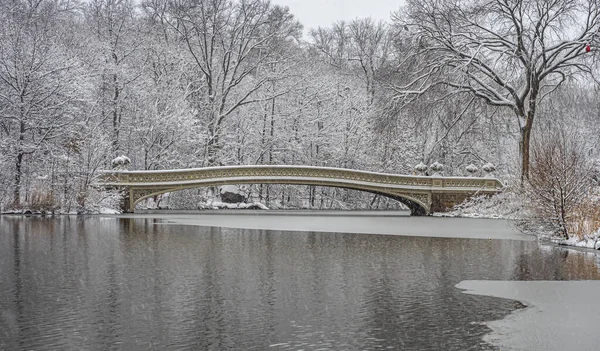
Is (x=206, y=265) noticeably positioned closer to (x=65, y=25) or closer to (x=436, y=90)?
(x=436, y=90)

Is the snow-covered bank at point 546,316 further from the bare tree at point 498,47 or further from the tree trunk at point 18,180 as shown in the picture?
the tree trunk at point 18,180

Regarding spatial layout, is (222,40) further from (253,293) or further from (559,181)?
(253,293)

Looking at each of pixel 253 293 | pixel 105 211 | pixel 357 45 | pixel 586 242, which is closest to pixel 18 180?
pixel 105 211

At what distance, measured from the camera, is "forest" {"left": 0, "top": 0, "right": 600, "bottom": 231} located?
27.3 m

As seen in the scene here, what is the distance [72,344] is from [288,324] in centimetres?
189

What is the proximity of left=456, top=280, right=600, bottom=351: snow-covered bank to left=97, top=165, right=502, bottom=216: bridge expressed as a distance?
75.5 feet

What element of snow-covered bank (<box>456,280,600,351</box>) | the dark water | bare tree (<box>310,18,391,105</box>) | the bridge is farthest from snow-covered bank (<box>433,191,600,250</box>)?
bare tree (<box>310,18,391,105</box>)

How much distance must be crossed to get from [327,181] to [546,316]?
25937 mm

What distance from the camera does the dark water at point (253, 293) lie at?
5.74 metres

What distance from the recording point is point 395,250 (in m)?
13.7

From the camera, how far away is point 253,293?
26.1 feet

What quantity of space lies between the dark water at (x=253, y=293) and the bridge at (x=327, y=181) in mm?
16056

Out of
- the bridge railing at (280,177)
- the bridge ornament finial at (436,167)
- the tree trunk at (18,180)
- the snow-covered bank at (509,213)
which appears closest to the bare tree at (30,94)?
the tree trunk at (18,180)

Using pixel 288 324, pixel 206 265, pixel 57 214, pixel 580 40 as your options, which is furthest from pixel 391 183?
pixel 288 324
